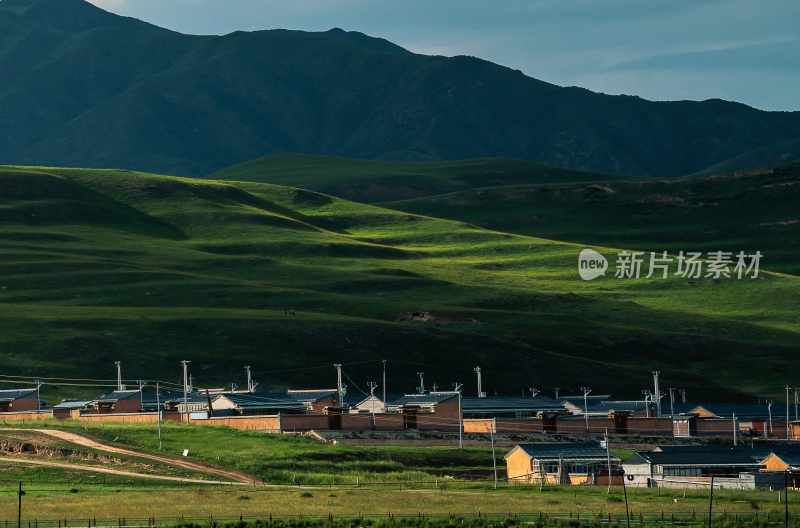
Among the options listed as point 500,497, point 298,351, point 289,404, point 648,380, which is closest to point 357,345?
point 298,351

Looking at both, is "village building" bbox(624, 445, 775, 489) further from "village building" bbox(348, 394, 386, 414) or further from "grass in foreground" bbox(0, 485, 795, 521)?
"village building" bbox(348, 394, 386, 414)

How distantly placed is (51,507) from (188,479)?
687 inches

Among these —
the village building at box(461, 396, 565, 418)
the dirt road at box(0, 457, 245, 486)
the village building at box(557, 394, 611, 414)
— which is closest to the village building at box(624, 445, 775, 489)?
the dirt road at box(0, 457, 245, 486)

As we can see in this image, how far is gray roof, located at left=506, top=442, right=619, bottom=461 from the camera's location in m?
116

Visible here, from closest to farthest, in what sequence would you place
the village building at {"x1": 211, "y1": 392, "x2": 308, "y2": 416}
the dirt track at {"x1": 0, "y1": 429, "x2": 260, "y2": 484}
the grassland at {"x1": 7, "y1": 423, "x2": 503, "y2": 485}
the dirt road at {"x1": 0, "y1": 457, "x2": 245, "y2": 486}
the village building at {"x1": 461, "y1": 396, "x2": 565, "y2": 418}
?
the dirt road at {"x1": 0, "y1": 457, "x2": 245, "y2": 486}
the dirt track at {"x1": 0, "y1": 429, "x2": 260, "y2": 484}
the grassland at {"x1": 7, "y1": 423, "x2": 503, "y2": 485}
the village building at {"x1": 211, "y1": 392, "x2": 308, "y2": 416}
the village building at {"x1": 461, "y1": 396, "x2": 565, "y2": 418}

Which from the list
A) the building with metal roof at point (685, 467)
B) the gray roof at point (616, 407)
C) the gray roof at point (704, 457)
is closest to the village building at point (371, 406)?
the gray roof at point (616, 407)

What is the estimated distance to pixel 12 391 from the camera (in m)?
156

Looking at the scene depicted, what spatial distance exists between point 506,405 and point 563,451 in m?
33.7

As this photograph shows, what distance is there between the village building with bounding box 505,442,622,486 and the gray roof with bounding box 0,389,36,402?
57.3 m

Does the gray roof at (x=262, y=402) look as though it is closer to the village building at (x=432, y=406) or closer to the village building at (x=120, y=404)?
the village building at (x=120, y=404)

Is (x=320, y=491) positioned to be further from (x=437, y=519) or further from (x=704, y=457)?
(x=704, y=457)

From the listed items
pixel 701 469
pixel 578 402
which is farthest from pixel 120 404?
pixel 701 469

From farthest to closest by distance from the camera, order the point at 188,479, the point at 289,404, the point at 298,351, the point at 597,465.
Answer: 1. the point at 298,351
2. the point at 289,404
3. the point at 597,465
4. the point at 188,479

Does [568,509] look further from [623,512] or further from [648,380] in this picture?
[648,380]
